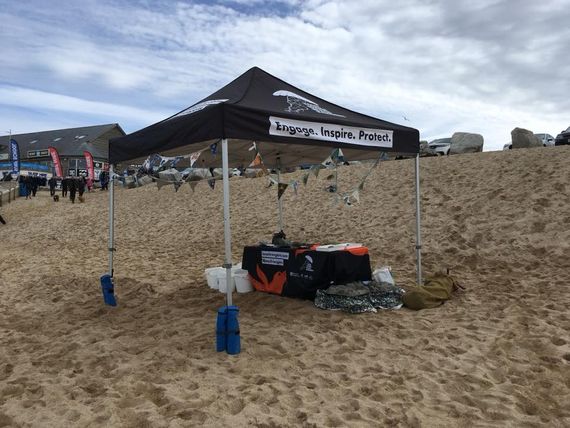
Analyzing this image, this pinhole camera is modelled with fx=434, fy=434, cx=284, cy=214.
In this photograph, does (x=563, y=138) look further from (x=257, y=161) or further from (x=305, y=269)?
(x=257, y=161)

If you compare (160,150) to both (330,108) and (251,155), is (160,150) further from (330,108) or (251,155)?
(251,155)

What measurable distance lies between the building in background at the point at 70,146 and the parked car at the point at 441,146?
28.7 meters

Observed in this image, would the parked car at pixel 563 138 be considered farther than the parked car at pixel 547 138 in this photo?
No

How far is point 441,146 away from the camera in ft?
79.0

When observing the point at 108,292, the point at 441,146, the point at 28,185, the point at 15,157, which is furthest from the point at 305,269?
the point at 15,157

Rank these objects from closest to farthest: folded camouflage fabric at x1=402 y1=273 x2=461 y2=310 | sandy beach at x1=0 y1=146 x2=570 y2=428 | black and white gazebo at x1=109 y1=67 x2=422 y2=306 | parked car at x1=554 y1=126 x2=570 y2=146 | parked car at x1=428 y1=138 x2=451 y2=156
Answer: sandy beach at x1=0 y1=146 x2=570 y2=428 → black and white gazebo at x1=109 y1=67 x2=422 y2=306 → folded camouflage fabric at x1=402 y1=273 x2=461 y2=310 → parked car at x1=554 y1=126 x2=570 y2=146 → parked car at x1=428 y1=138 x2=451 y2=156

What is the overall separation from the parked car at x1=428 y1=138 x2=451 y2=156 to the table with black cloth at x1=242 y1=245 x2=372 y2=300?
18.0 meters

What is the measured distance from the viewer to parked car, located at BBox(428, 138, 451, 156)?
23.2 metres

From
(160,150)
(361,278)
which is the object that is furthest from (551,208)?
(160,150)

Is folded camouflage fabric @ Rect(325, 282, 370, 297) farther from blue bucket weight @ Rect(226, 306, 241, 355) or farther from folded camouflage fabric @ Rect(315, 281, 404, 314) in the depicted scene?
blue bucket weight @ Rect(226, 306, 241, 355)

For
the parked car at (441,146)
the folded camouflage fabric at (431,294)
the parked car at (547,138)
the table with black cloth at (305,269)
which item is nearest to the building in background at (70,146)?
the parked car at (441,146)

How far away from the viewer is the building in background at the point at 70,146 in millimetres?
42469

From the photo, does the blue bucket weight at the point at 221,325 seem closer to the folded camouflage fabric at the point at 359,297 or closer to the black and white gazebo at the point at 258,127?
the black and white gazebo at the point at 258,127

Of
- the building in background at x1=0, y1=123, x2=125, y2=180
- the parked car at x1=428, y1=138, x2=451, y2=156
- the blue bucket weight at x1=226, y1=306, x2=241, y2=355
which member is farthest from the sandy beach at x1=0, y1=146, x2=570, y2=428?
the building in background at x1=0, y1=123, x2=125, y2=180
